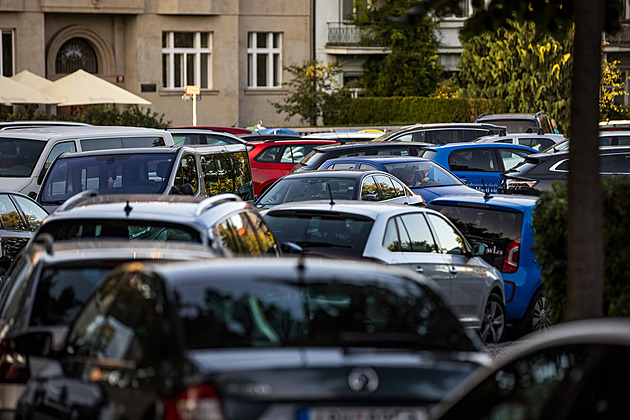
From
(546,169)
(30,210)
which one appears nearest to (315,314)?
(30,210)

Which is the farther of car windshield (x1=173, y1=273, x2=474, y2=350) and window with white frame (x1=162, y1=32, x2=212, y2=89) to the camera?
window with white frame (x1=162, y1=32, x2=212, y2=89)

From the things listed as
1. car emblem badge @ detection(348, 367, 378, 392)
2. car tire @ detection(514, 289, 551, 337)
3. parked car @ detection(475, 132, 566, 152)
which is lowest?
car tire @ detection(514, 289, 551, 337)

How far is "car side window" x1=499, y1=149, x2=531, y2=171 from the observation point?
24047 mm

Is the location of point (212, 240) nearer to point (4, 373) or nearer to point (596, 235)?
point (4, 373)

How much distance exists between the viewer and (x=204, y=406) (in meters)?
4.02

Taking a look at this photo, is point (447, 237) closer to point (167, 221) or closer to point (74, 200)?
point (74, 200)

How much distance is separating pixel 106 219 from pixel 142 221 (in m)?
0.27

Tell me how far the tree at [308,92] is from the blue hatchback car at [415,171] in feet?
84.3

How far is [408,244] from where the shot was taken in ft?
35.3

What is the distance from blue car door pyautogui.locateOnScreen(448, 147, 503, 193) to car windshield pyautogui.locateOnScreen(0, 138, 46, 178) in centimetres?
942

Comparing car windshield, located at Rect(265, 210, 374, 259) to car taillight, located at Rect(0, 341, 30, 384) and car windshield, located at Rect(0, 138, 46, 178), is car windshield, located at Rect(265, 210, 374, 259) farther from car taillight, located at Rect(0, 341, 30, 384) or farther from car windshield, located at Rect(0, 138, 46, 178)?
car windshield, located at Rect(0, 138, 46, 178)

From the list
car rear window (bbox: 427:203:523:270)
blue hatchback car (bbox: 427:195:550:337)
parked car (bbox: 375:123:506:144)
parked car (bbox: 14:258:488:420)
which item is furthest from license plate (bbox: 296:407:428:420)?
parked car (bbox: 375:123:506:144)

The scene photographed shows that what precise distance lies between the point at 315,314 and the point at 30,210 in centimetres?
985

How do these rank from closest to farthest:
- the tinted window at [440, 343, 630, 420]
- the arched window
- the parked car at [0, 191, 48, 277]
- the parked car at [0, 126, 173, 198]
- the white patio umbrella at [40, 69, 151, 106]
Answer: the tinted window at [440, 343, 630, 420]
the parked car at [0, 191, 48, 277]
the parked car at [0, 126, 173, 198]
the white patio umbrella at [40, 69, 151, 106]
the arched window
